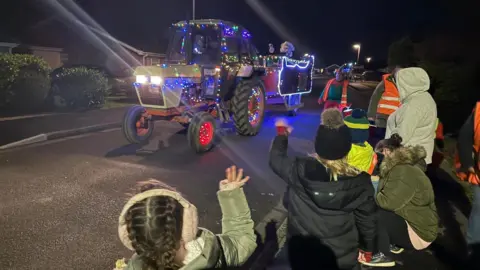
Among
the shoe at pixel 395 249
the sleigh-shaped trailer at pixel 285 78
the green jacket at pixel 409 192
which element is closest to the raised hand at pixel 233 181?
the green jacket at pixel 409 192

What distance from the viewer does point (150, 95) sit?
8.12m

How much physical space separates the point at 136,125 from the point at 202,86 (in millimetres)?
1757

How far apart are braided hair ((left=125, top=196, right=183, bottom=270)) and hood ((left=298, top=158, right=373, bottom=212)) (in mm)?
1198

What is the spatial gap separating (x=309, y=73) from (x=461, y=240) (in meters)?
10.4

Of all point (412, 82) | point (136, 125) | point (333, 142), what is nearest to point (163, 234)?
point (333, 142)

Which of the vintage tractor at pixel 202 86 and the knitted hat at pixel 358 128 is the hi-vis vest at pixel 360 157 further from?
the vintage tractor at pixel 202 86

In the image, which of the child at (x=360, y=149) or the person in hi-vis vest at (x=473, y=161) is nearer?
the person in hi-vis vest at (x=473, y=161)

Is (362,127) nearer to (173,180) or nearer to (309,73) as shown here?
(173,180)

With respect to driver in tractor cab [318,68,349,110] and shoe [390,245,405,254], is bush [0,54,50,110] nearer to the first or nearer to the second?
driver in tractor cab [318,68,349,110]

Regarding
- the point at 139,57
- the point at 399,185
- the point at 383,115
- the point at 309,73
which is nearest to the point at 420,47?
the point at 309,73

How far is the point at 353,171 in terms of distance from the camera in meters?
2.59

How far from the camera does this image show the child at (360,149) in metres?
3.65

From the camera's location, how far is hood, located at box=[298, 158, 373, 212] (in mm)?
2459

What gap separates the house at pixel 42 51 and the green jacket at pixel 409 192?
21.8 metres
